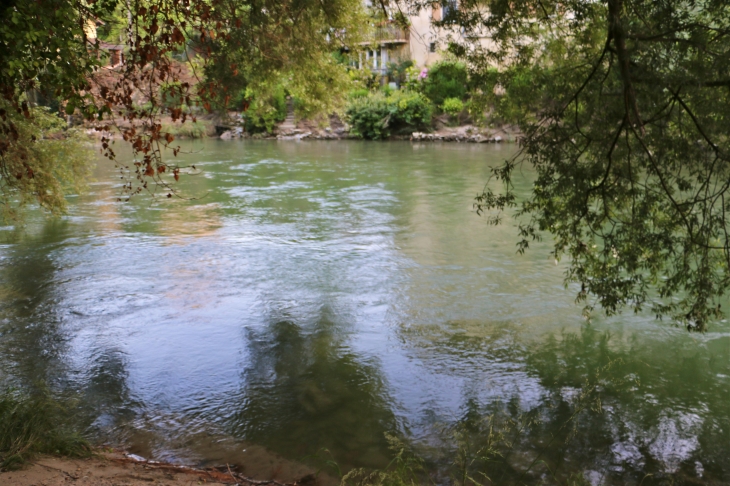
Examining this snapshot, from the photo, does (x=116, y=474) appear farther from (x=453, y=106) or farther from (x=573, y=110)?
(x=453, y=106)

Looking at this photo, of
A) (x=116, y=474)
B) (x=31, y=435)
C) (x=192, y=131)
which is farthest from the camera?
(x=192, y=131)

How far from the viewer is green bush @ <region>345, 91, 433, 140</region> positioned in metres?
37.4

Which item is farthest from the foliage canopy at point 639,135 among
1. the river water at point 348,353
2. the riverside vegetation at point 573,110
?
the river water at point 348,353

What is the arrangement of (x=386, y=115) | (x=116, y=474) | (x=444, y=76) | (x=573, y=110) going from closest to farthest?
(x=116, y=474) → (x=573, y=110) → (x=444, y=76) → (x=386, y=115)

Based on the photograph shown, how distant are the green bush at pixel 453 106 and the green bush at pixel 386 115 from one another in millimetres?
1082

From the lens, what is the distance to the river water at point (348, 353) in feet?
18.9

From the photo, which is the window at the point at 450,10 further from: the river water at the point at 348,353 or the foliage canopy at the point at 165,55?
the river water at the point at 348,353

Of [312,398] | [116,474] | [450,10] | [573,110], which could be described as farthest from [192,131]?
[116,474]

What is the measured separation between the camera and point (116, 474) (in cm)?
458

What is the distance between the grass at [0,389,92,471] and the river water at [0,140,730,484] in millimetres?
502

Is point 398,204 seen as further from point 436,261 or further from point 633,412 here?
point 633,412

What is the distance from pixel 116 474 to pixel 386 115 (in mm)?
34522

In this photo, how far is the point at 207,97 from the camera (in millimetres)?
5617

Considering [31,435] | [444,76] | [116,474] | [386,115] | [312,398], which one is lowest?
[312,398]
